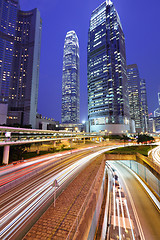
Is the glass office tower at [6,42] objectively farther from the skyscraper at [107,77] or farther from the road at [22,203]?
the road at [22,203]

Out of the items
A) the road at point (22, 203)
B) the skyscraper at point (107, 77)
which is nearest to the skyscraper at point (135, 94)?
the skyscraper at point (107, 77)

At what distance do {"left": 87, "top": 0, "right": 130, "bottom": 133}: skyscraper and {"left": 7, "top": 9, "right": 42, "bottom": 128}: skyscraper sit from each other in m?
66.7

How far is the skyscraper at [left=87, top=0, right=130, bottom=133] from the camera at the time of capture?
384 feet

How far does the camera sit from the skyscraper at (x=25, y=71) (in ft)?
347

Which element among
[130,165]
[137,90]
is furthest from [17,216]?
[137,90]

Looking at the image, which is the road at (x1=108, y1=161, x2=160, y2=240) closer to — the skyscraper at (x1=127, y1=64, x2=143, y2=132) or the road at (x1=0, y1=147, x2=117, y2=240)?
the road at (x1=0, y1=147, x2=117, y2=240)

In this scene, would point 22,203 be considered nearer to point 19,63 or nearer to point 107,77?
point 107,77

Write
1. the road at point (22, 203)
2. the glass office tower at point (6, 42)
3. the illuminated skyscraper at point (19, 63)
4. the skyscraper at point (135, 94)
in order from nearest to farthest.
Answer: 1. the road at point (22, 203)
2. the glass office tower at point (6, 42)
3. the illuminated skyscraper at point (19, 63)
4. the skyscraper at point (135, 94)

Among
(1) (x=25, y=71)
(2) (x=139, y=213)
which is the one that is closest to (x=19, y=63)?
(1) (x=25, y=71)

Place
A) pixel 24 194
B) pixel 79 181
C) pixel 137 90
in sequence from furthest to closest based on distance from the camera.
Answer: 1. pixel 137 90
2. pixel 79 181
3. pixel 24 194

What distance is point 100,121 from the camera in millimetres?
121625

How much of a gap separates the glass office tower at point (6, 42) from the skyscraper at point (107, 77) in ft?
296

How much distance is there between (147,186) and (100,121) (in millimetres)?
101767

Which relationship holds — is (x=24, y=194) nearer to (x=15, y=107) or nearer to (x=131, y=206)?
(x=131, y=206)
